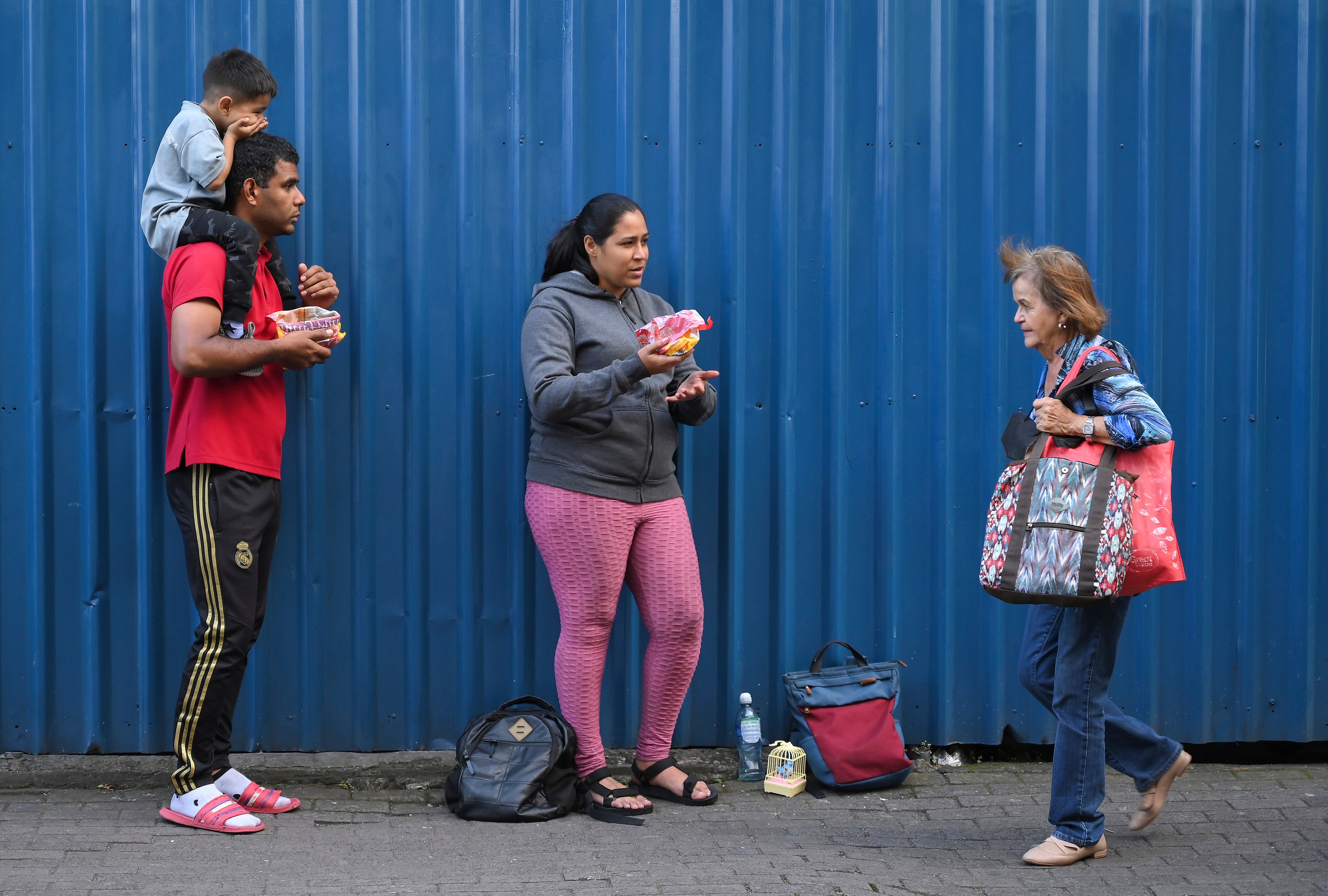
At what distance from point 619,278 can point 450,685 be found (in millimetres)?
1704

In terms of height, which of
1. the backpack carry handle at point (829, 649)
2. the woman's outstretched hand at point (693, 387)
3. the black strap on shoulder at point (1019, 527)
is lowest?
the backpack carry handle at point (829, 649)

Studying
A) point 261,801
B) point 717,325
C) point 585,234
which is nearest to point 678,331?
point 585,234

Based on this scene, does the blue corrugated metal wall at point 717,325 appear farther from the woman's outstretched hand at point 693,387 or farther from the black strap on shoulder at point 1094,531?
the black strap on shoulder at point 1094,531

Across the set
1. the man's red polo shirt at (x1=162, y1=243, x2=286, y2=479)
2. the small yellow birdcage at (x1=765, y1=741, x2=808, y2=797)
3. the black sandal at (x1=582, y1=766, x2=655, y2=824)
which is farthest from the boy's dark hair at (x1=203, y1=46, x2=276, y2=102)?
the small yellow birdcage at (x1=765, y1=741, x2=808, y2=797)

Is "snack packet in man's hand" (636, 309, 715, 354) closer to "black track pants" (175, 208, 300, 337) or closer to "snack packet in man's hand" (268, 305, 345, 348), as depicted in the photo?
"snack packet in man's hand" (268, 305, 345, 348)

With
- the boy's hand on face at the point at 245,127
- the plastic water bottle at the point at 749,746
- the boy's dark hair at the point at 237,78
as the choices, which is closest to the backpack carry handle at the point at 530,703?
the plastic water bottle at the point at 749,746

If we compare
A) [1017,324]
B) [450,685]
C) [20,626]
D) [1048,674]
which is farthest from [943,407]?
[20,626]

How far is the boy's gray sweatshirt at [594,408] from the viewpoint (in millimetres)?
3910

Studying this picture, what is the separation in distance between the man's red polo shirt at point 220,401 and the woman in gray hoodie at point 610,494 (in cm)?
86

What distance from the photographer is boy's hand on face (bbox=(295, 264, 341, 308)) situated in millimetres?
4145

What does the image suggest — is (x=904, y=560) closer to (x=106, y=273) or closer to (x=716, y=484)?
(x=716, y=484)

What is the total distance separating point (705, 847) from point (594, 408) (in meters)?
1.46

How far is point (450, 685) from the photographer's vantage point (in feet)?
14.8

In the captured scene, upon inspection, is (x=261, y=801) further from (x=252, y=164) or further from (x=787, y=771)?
(x=252, y=164)
